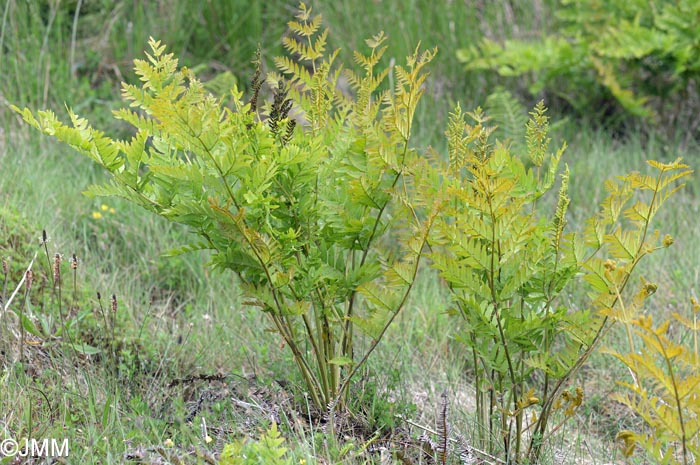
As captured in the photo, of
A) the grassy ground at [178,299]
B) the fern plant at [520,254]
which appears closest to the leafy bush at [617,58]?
the grassy ground at [178,299]

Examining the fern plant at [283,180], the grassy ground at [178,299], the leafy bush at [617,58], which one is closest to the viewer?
the fern plant at [283,180]

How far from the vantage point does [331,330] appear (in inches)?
92.4

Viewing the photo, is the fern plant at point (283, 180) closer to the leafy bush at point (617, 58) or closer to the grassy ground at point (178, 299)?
the grassy ground at point (178, 299)

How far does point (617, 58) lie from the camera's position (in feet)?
17.0

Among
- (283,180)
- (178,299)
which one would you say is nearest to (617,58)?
(178,299)

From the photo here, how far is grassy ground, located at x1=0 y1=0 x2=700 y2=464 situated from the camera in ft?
7.89

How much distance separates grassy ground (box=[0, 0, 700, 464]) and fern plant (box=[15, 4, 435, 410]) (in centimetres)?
39

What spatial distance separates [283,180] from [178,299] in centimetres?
160

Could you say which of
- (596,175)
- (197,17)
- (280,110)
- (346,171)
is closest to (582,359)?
(346,171)

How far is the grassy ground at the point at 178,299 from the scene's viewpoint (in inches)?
94.7

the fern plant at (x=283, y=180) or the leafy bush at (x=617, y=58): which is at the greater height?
the leafy bush at (x=617, y=58)

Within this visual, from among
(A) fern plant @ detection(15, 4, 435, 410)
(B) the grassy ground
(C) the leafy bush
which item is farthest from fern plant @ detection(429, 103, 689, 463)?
(C) the leafy bush

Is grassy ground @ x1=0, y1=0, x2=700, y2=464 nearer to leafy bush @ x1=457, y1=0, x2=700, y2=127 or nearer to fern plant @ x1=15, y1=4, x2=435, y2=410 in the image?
leafy bush @ x1=457, y1=0, x2=700, y2=127

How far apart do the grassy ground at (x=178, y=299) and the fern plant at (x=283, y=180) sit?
1.27 feet
